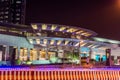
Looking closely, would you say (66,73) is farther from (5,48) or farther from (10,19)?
(10,19)

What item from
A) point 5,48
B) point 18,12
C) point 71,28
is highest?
point 18,12

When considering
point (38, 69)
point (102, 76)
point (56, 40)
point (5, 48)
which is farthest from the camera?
point (56, 40)

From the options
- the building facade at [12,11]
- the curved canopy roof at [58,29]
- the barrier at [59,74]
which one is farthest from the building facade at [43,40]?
the barrier at [59,74]

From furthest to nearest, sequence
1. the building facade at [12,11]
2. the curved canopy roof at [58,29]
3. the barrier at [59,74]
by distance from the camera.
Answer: the building facade at [12,11], the curved canopy roof at [58,29], the barrier at [59,74]

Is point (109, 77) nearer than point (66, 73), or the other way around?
point (66, 73)

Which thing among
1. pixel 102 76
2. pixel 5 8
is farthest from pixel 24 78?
pixel 5 8

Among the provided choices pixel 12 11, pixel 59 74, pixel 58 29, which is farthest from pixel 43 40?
pixel 59 74

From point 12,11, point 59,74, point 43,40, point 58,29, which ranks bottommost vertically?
point 43,40

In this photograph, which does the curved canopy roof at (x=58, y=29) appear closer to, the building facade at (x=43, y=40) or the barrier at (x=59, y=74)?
the building facade at (x=43, y=40)

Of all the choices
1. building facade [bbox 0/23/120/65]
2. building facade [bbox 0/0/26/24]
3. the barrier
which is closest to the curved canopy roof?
building facade [bbox 0/23/120/65]

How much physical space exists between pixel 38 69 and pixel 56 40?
43.1 m

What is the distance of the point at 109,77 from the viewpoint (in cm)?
841

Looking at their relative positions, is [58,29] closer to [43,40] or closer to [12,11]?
[43,40]

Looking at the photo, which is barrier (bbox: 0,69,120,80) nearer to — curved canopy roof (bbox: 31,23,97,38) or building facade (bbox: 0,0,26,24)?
curved canopy roof (bbox: 31,23,97,38)
